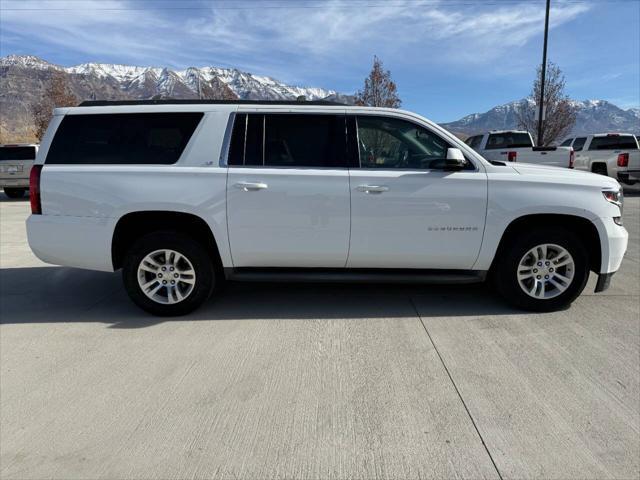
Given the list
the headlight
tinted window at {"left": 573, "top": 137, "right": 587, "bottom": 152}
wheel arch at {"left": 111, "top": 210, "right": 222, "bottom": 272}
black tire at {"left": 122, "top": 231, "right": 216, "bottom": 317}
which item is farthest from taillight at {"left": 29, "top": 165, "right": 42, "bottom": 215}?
tinted window at {"left": 573, "top": 137, "right": 587, "bottom": 152}

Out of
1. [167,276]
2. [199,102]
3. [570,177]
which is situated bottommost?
[167,276]

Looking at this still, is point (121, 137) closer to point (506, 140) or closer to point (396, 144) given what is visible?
point (396, 144)

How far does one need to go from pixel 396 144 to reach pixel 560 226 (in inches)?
67.8

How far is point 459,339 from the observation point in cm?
380

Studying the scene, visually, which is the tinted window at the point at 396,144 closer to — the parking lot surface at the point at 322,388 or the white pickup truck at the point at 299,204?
the white pickup truck at the point at 299,204

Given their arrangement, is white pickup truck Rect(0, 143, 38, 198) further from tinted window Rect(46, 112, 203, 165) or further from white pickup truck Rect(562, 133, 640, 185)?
white pickup truck Rect(562, 133, 640, 185)

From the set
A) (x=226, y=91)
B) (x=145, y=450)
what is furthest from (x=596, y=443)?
(x=226, y=91)

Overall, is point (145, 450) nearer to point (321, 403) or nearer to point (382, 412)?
point (321, 403)

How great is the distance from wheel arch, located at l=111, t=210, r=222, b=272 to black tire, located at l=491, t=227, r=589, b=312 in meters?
2.68

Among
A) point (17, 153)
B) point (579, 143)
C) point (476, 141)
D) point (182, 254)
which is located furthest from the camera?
point (579, 143)

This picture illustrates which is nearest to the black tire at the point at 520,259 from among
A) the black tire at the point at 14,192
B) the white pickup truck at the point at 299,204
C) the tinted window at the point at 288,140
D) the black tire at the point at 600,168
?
the white pickup truck at the point at 299,204

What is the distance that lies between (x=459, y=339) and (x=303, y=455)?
189 cm

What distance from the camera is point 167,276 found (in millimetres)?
4289

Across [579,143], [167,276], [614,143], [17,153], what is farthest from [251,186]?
[579,143]
